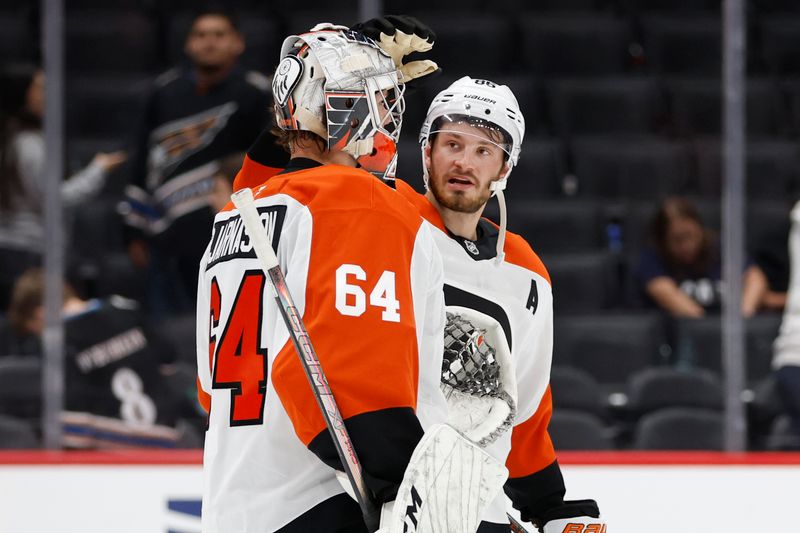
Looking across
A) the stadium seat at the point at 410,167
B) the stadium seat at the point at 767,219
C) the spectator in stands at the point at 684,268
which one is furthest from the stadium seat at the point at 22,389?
the stadium seat at the point at 767,219

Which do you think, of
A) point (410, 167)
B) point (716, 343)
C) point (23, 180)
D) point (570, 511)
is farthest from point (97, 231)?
point (570, 511)

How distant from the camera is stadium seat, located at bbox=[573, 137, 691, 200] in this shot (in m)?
4.59

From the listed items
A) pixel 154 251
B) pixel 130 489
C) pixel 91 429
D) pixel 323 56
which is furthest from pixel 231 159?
pixel 323 56

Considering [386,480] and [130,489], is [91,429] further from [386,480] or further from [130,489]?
[386,480]

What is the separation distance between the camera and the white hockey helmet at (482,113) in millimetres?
2264

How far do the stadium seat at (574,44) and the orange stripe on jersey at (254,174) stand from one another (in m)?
3.14

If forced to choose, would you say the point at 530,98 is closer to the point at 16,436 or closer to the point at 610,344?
the point at 610,344

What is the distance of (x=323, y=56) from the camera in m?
1.68

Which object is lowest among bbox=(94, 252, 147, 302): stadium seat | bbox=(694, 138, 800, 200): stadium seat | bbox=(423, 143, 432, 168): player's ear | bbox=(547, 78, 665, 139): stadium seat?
bbox=(423, 143, 432, 168): player's ear

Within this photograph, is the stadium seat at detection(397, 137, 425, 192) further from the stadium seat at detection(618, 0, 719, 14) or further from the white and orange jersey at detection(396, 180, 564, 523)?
the white and orange jersey at detection(396, 180, 564, 523)

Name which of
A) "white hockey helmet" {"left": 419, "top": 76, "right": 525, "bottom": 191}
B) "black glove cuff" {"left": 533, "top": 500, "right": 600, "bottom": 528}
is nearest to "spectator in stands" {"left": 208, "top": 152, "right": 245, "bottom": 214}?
"white hockey helmet" {"left": 419, "top": 76, "right": 525, "bottom": 191}

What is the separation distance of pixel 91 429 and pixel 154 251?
0.64 metres

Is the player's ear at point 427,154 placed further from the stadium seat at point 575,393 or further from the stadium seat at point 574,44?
the stadium seat at point 574,44

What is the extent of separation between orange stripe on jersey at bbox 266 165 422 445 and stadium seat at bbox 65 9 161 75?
107 inches
